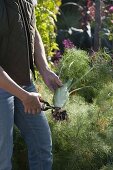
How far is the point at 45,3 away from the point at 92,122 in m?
1.74

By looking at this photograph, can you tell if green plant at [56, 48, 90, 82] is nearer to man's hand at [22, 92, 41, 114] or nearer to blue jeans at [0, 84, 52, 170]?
blue jeans at [0, 84, 52, 170]

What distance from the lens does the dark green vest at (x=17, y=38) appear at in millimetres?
2531

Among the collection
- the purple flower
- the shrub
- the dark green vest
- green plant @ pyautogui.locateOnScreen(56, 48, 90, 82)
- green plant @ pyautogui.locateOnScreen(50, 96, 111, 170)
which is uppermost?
Result: the dark green vest

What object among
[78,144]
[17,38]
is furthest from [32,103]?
[78,144]

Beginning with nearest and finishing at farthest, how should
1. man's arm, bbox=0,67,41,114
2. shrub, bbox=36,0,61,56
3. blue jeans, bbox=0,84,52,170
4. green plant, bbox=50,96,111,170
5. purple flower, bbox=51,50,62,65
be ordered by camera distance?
1. man's arm, bbox=0,67,41,114
2. blue jeans, bbox=0,84,52,170
3. green plant, bbox=50,96,111,170
4. shrub, bbox=36,0,61,56
5. purple flower, bbox=51,50,62,65

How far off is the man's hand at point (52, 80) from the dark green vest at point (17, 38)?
7.3 inches

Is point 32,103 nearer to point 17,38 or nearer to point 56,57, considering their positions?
point 17,38

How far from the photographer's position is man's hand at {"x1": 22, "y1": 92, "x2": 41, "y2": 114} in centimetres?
247

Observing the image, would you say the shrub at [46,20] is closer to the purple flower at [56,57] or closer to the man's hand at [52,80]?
the purple flower at [56,57]

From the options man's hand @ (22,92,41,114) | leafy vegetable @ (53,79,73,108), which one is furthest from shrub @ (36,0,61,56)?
man's hand @ (22,92,41,114)

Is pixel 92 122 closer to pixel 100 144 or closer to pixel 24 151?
pixel 100 144

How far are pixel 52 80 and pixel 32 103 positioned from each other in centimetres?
43

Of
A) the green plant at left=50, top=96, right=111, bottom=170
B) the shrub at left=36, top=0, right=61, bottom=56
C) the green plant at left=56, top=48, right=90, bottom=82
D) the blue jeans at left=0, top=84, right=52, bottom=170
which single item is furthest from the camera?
the shrub at left=36, top=0, right=61, bottom=56

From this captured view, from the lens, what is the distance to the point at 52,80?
288 centimetres
